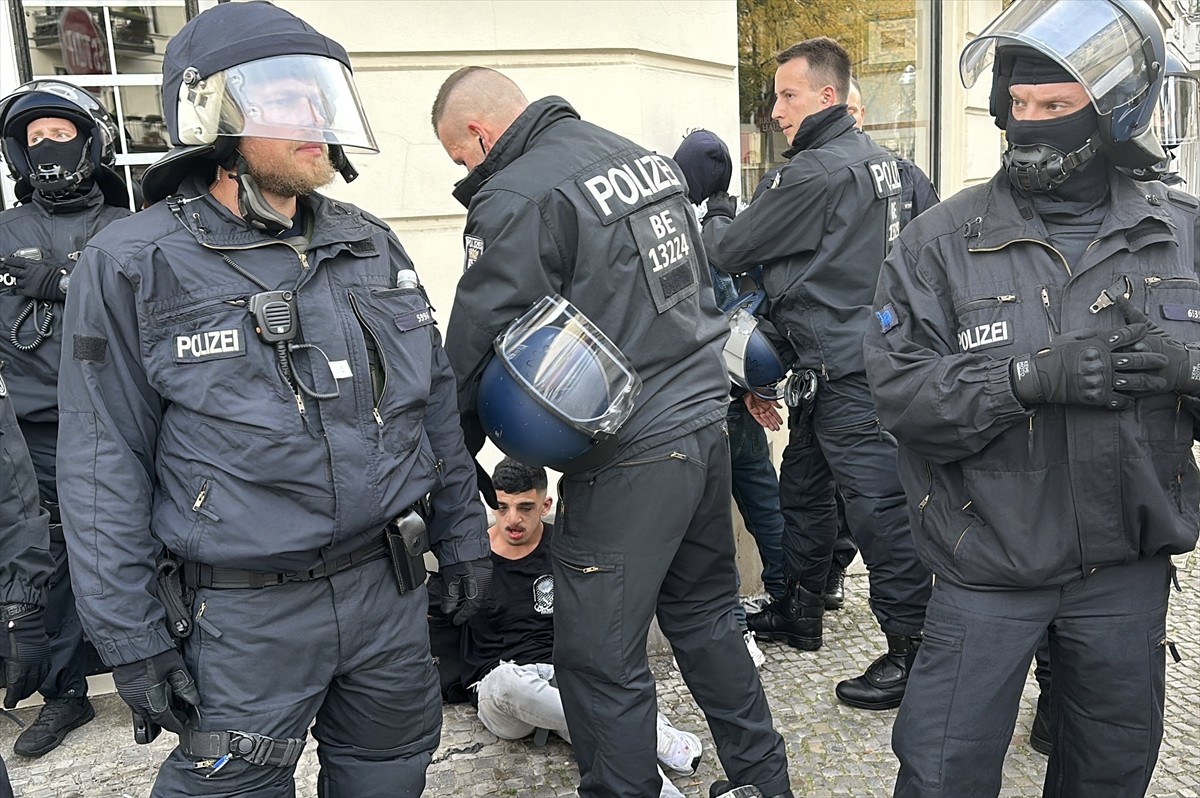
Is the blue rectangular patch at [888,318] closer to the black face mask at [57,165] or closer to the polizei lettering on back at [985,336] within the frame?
the polizei lettering on back at [985,336]

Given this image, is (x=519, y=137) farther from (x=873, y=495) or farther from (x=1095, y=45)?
(x=873, y=495)

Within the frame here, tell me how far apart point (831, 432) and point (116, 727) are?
288 centimetres

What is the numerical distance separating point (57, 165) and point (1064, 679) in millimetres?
3520

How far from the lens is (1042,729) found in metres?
3.44

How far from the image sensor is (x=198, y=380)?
Result: 2131 millimetres

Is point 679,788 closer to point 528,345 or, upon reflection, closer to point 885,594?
point 885,594

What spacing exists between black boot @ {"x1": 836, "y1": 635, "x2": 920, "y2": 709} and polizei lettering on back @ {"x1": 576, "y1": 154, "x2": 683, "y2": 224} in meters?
1.96

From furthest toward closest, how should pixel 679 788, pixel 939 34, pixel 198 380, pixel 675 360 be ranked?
pixel 939 34, pixel 679 788, pixel 675 360, pixel 198 380

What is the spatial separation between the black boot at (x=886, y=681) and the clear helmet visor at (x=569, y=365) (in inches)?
70.2

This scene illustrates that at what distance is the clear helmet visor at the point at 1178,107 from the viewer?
380cm

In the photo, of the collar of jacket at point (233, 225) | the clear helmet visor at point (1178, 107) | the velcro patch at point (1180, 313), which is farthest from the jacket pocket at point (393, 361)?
the clear helmet visor at point (1178, 107)

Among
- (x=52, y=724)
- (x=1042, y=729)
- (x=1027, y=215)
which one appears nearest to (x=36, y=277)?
(x=52, y=724)

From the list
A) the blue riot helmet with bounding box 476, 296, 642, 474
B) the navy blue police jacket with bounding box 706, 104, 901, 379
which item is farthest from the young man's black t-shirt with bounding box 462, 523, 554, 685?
the navy blue police jacket with bounding box 706, 104, 901, 379

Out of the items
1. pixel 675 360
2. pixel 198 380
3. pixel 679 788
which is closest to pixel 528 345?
pixel 675 360
